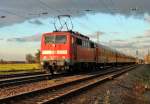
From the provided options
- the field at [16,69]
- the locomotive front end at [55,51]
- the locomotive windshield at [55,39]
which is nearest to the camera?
the locomotive front end at [55,51]

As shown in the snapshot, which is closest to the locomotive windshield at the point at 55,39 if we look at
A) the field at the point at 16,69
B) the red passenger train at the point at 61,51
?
the red passenger train at the point at 61,51

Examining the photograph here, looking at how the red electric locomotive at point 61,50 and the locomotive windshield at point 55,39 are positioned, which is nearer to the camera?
the red electric locomotive at point 61,50

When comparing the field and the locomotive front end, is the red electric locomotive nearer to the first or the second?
the locomotive front end

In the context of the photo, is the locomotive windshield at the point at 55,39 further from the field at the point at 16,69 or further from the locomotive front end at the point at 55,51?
the field at the point at 16,69

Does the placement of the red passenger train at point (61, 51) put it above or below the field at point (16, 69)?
above

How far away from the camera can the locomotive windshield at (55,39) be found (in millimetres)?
28575

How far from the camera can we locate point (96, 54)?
40.3 m

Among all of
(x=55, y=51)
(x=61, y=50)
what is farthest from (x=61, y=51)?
(x=55, y=51)

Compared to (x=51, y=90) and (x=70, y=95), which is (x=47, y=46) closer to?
(x=51, y=90)

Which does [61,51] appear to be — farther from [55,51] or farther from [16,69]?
[16,69]

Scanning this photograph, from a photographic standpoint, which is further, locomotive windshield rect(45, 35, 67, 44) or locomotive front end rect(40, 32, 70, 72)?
locomotive windshield rect(45, 35, 67, 44)

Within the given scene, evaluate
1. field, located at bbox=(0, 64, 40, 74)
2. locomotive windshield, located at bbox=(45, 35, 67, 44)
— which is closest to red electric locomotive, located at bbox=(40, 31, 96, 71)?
locomotive windshield, located at bbox=(45, 35, 67, 44)

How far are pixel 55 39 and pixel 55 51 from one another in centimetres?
112

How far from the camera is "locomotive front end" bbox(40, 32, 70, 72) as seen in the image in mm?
27812
